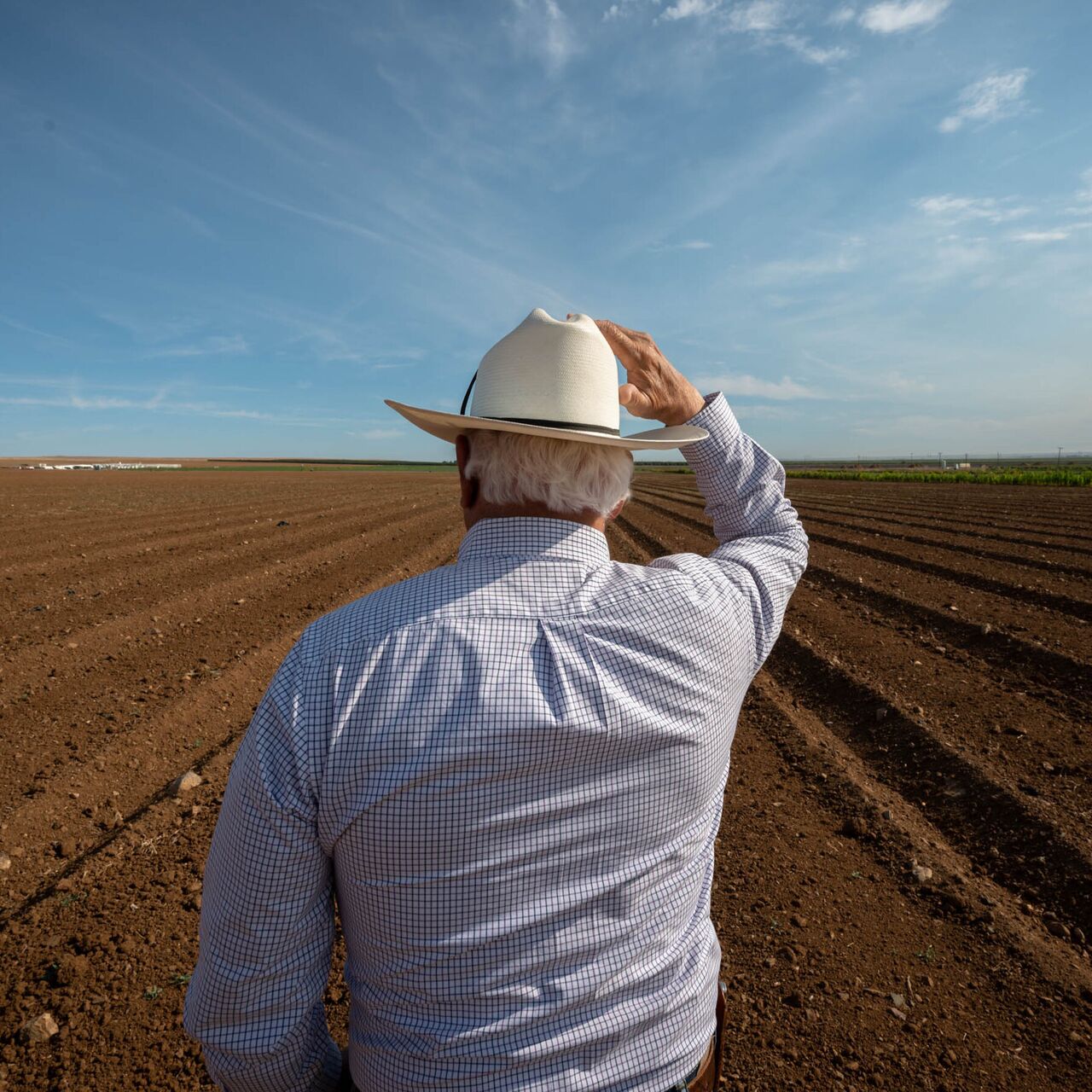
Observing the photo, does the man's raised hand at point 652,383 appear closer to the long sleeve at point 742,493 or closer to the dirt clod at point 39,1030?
the long sleeve at point 742,493

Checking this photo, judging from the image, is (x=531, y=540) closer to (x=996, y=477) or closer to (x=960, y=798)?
(x=960, y=798)

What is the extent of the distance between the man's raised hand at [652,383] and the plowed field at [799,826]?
2.23 metres

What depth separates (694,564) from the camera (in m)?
1.28

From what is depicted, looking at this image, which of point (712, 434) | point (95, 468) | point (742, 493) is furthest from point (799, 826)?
point (95, 468)

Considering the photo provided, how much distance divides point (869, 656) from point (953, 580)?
14.2 feet

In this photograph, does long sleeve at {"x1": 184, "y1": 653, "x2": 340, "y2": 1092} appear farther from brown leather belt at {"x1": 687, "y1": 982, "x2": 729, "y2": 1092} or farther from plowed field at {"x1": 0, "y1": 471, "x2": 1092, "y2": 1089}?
plowed field at {"x1": 0, "y1": 471, "x2": 1092, "y2": 1089}

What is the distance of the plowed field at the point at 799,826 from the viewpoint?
2592 millimetres

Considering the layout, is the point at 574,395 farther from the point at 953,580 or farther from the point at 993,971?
the point at 953,580

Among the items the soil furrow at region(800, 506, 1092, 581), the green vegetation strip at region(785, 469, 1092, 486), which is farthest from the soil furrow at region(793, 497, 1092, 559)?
the green vegetation strip at region(785, 469, 1092, 486)

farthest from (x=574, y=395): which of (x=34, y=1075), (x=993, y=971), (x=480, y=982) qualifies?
(x=993, y=971)

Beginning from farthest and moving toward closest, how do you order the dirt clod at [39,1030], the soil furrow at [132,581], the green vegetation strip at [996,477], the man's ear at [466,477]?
the green vegetation strip at [996,477]
the soil furrow at [132,581]
the dirt clod at [39,1030]
the man's ear at [466,477]

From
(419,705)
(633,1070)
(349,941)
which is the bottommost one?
(633,1070)

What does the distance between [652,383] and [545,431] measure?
534 mm

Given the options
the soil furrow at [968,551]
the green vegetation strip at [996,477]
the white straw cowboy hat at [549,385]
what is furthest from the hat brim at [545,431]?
the green vegetation strip at [996,477]
